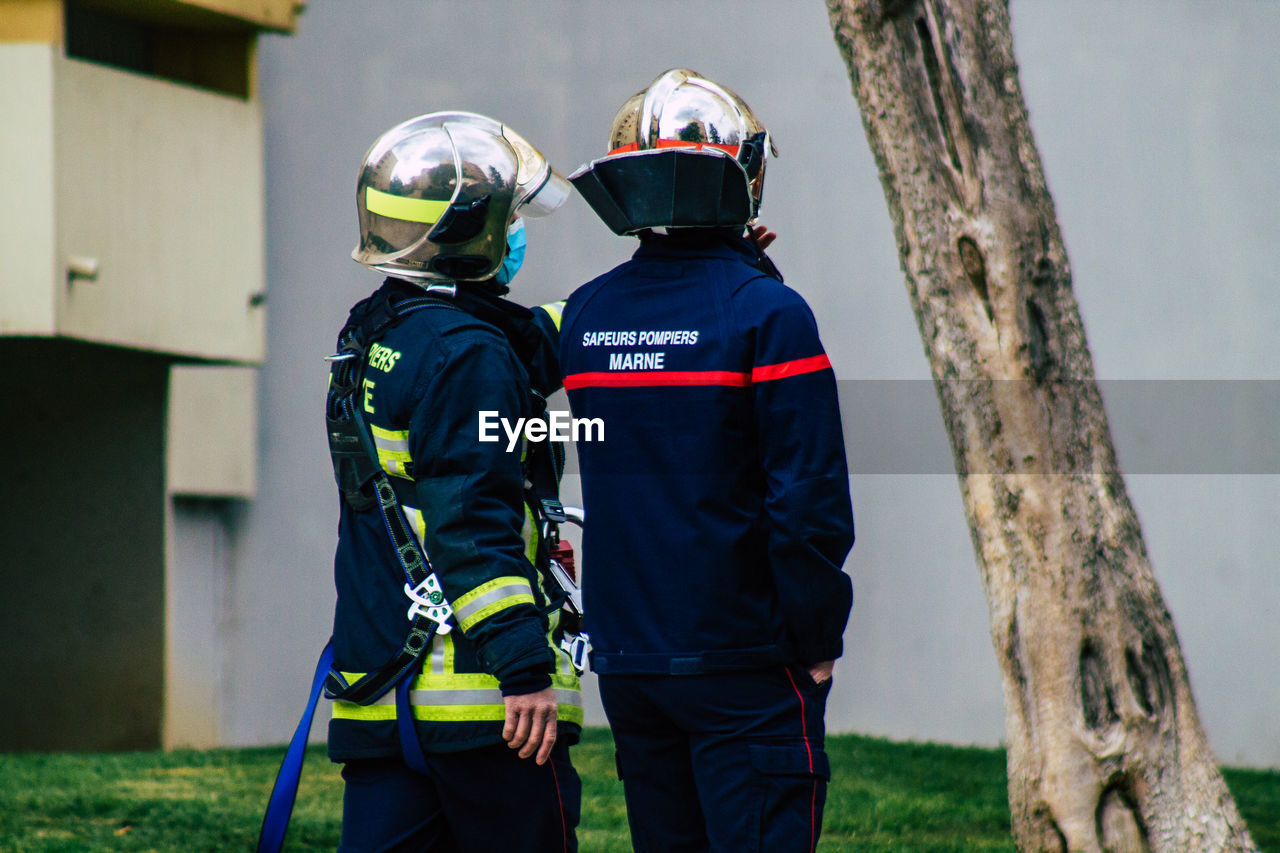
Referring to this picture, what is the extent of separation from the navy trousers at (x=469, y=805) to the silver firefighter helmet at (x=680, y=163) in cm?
107

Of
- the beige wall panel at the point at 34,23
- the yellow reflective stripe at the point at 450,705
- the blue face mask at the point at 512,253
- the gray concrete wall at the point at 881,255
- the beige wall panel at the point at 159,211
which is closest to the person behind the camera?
the yellow reflective stripe at the point at 450,705

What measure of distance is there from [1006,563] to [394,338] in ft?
10.2

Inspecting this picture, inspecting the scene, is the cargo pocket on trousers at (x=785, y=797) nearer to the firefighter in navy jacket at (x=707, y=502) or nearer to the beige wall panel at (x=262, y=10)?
the firefighter in navy jacket at (x=707, y=502)

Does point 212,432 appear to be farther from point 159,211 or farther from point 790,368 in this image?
point 790,368

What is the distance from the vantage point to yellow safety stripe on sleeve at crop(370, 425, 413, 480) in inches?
120

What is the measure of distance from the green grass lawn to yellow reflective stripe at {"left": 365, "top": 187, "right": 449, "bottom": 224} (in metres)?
3.38

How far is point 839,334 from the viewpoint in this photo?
32.3 feet

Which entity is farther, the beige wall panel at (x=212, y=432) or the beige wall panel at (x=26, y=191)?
the beige wall panel at (x=212, y=432)

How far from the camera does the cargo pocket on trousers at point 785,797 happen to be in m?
2.88

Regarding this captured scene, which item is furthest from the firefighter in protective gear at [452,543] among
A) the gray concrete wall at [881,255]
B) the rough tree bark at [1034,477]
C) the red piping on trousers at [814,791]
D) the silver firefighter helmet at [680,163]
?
the gray concrete wall at [881,255]

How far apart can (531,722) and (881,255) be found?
728 cm

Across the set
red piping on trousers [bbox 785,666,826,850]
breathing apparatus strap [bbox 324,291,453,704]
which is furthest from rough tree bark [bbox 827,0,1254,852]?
breathing apparatus strap [bbox 324,291,453,704]

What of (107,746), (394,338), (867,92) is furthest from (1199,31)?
(107,746)

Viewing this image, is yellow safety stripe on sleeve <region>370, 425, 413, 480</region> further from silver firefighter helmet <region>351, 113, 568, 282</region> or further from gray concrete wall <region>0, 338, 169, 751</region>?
gray concrete wall <region>0, 338, 169, 751</region>
